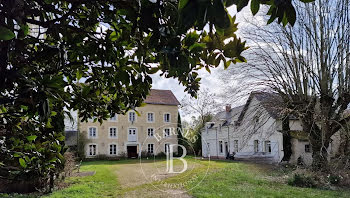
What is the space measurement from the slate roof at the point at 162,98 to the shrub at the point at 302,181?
58.2ft

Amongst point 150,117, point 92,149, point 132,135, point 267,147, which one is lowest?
point 92,149

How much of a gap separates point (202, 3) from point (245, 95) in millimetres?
9720

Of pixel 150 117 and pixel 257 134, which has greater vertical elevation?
pixel 150 117

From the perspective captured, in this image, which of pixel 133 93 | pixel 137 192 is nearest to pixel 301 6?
pixel 137 192

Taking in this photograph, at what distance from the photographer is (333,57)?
982 cm

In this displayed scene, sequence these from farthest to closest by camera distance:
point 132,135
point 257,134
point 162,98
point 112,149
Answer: point 162,98
point 132,135
point 112,149
point 257,134

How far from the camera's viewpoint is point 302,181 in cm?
852

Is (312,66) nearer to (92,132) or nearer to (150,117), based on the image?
(150,117)

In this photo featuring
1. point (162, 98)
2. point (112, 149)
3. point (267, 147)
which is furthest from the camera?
point (162, 98)

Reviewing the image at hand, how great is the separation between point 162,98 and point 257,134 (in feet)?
37.9

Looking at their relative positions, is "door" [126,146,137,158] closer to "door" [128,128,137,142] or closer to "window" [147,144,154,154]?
"door" [128,128,137,142]

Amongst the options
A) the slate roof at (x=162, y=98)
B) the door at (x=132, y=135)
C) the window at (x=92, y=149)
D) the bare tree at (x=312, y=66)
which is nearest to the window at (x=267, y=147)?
the bare tree at (x=312, y=66)

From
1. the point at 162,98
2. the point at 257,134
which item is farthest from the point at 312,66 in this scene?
the point at 162,98

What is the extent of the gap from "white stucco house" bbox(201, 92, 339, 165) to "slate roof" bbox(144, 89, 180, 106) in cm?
419
